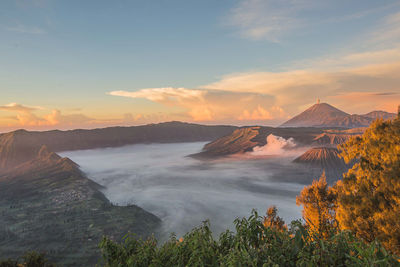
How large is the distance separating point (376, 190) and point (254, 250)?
12.5 m

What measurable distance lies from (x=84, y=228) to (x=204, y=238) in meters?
A: 164

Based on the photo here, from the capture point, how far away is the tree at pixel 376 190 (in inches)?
458

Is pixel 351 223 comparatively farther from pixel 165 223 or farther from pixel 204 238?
pixel 165 223

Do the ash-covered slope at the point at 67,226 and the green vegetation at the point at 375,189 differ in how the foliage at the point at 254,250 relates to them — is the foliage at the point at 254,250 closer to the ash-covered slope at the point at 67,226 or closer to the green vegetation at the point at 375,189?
the green vegetation at the point at 375,189

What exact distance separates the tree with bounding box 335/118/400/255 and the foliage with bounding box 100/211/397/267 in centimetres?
882

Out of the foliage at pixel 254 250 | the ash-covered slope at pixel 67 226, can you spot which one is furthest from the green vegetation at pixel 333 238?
the ash-covered slope at pixel 67 226

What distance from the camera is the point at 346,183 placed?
15305 mm

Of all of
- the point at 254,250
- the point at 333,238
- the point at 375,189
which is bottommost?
the point at 375,189

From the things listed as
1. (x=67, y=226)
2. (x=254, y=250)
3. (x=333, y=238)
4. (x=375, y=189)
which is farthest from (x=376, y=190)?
(x=67, y=226)

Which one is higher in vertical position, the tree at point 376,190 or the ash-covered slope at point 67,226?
the tree at point 376,190

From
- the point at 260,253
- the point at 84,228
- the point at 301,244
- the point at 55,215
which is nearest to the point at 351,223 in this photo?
the point at 301,244

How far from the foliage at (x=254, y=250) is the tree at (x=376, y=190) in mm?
8818

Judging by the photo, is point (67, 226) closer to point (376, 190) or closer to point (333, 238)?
point (376, 190)

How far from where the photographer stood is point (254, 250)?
193 inches
